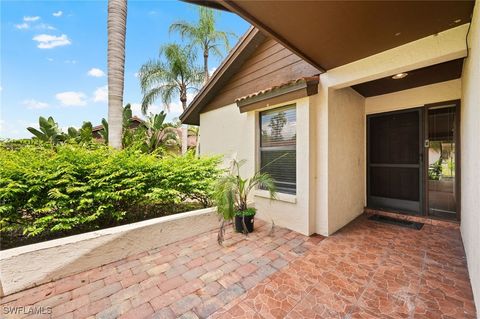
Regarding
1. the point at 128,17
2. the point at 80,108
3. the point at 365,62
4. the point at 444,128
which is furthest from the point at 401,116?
the point at 80,108

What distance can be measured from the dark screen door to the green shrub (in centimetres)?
504

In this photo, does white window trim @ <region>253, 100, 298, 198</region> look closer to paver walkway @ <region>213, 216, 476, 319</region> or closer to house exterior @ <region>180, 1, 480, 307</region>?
house exterior @ <region>180, 1, 480, 307</region>

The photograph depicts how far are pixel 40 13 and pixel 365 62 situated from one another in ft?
30.7

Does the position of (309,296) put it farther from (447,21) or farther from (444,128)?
(444,128)

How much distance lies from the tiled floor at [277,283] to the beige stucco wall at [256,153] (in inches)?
25.5

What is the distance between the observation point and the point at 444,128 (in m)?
4.85

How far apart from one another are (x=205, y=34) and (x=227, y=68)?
31.4 feet

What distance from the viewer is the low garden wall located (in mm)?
2377

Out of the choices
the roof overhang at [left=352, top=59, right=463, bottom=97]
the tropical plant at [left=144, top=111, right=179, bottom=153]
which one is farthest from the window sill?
the tropical plant at [left=144, top=111, right=179, bottom=153]

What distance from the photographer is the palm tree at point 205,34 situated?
43.1 ft

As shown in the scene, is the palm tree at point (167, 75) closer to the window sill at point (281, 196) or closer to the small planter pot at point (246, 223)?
the window sill at point (281, 196)

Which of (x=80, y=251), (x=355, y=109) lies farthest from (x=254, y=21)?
(x=80, y=251)

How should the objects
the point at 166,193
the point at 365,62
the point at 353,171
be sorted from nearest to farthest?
the point at 365,62
the point at 166,193
the point at 353,171

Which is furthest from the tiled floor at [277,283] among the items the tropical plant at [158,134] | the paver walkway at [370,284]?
the tropical plant at [158,134]
